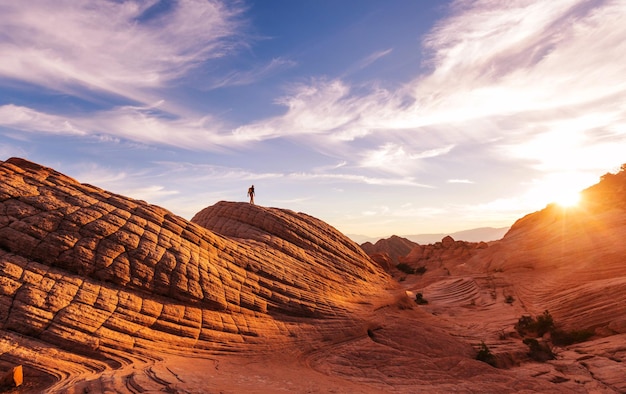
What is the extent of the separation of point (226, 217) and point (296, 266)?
29.3ft

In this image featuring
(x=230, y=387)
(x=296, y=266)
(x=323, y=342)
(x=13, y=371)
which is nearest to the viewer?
(x=13, y=371)

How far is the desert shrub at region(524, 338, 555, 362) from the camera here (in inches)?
881

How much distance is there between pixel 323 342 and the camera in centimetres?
2164

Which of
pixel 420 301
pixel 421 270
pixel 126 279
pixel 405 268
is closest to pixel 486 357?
pixel 420 301

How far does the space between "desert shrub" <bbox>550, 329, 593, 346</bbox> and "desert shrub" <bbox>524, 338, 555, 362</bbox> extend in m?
2.20

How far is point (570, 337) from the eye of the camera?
993 inches

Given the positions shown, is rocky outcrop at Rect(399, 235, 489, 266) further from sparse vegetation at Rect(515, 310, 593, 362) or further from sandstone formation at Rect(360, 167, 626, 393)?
sparse vegetation at Rect(515, 310, 593, 362)

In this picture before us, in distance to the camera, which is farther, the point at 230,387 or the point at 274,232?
the point at 274,232

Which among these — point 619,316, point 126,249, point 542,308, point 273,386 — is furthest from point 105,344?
point 542,308

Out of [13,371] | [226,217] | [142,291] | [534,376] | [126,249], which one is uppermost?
[226,217]

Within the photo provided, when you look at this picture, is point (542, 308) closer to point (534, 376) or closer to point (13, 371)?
point (534, 376)

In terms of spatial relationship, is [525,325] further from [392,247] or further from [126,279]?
[392,247]

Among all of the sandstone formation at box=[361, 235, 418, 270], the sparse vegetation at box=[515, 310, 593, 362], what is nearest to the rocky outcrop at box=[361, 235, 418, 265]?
the sandstone formation at box=[361, 235, 418, 270]

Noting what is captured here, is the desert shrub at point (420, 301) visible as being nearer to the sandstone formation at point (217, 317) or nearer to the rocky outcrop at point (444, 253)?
the sandstone formation at point (217, 317)
